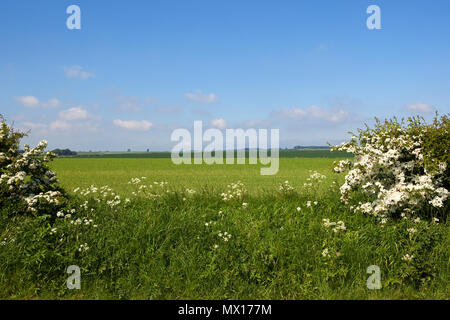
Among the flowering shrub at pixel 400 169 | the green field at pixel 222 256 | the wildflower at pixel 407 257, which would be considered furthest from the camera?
the flowering shrub at pixel 400 169

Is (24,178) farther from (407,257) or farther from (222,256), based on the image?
(407,257)

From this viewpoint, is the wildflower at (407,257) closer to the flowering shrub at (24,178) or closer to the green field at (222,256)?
the green field at (222,256)

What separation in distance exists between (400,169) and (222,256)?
4905 millimetres

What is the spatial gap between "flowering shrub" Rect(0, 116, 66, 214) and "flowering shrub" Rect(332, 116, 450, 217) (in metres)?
7.25

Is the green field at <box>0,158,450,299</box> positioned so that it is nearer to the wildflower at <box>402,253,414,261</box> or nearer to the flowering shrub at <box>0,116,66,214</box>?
the wildflower at <box>402,253,414,261</box>

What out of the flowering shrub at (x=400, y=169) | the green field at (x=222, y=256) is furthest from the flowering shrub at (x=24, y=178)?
the flowering shrub at (x=400, y=169)

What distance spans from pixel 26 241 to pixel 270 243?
491 centimetres

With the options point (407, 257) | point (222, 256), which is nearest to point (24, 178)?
point (222, 256)

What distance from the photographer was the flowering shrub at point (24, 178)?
758cm

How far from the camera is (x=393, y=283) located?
6.04 meters

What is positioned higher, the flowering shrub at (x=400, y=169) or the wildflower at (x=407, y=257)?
the flowering shrub at (x=400, y=169)

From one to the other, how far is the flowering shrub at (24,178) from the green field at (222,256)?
482mm
